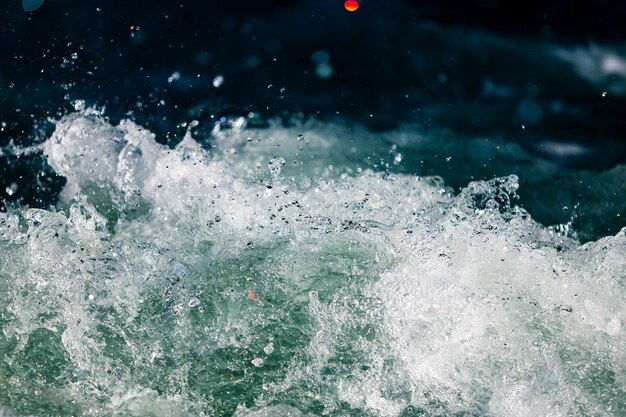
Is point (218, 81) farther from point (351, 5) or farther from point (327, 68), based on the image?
point (351, 5)

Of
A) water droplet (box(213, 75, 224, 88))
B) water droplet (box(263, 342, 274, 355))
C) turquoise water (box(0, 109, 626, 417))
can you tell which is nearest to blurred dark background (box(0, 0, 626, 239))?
water droplet (box(213, 75, 224, 88))

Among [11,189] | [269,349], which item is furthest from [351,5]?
[269,349]

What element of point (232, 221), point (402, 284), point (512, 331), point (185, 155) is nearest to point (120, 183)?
point (185, 155)

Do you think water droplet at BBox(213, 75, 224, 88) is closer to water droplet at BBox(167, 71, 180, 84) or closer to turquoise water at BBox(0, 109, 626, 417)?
water droplet at BBox(167, 71, 180, 84)

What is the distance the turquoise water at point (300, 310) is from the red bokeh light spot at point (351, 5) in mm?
2396

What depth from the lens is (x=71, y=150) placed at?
14.8 feet

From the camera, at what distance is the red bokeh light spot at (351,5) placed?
5.91m

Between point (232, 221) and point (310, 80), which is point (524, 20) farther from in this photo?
point (232, 221)

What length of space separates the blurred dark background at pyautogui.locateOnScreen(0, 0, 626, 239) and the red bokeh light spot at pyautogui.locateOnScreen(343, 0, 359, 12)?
75 millimetres

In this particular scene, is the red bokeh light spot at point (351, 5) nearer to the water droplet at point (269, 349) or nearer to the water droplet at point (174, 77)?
the water droplet at point (174, 77)

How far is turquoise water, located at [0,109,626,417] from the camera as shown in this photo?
288 centimetres

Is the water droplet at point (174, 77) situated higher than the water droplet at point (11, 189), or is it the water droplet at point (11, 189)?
the water droplet at point (174, 77)

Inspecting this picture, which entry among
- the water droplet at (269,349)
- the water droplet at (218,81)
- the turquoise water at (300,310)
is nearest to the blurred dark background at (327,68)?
the water droplet at (218,81)

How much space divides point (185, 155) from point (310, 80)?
1.58 meters
